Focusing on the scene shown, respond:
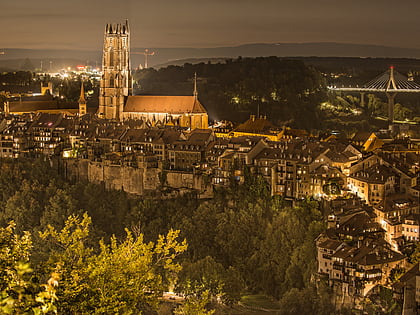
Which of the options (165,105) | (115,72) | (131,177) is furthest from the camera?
(115,72)

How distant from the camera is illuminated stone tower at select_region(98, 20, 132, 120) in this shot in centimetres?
6022

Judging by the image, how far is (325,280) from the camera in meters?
28.6

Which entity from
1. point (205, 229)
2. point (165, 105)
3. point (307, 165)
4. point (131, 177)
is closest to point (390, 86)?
point (165, 105)

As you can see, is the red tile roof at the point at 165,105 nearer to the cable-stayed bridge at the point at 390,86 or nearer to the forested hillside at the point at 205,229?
the forested hillside at the point at 205,229

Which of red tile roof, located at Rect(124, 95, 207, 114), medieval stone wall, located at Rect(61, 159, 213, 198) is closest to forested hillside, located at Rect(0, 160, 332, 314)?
medieval stone wall, located at Rect(61, 159, 213, 198)

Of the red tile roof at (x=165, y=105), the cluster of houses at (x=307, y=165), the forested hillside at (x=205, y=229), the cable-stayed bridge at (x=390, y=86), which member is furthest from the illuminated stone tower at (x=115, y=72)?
the cable-stayed bridge at (x=390, y=86)

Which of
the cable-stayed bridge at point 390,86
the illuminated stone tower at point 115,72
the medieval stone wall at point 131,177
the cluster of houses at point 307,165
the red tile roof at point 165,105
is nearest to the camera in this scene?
the cluster of houses at point 307,165

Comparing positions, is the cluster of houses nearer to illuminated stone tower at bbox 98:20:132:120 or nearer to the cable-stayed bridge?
illuminated stone tower at bbox 98:20:132:120

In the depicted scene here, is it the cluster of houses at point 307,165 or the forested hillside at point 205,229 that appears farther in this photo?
the forested hillside at point 205,229

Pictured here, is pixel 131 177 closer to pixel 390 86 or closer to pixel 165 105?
pixel 165 105

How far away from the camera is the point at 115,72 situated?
201ft

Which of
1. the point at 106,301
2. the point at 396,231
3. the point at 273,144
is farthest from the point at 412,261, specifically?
the point at 106,301

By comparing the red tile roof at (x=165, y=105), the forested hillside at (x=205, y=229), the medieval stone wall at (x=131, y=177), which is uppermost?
the red tile roof at (x=165, y=105)

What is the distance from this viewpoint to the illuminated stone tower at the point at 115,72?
60.2 metres
